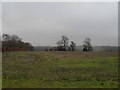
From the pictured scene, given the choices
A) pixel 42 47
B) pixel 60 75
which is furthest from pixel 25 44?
pixel 60 75

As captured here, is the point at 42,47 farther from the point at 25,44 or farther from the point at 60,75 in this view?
Result: the point at 60,75

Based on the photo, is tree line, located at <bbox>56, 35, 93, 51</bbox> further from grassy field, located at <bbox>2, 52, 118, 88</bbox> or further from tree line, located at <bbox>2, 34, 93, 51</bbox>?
grassy field, located at <bbox>2, 52, 118, 88</bbox>

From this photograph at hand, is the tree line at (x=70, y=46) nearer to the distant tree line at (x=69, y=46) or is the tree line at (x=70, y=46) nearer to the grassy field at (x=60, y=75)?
the distant tree line at (x=69, y=46)

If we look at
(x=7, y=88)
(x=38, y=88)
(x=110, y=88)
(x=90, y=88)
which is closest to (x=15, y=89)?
(x=7, y=88)

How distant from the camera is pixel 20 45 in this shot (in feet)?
123

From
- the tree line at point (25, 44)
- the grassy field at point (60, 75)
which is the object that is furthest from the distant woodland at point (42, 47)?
the grassy field at point (60, 75)

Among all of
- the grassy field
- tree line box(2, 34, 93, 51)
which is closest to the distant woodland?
tree line box(2, 34, 93, 51)

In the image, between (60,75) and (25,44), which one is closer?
(60,75)

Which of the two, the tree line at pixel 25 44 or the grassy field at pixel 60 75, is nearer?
the grassy field at pixel 60 75

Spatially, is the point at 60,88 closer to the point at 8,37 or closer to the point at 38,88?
the point at 38,88

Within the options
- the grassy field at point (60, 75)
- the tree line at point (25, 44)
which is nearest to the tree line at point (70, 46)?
the tree line at point (25, 44)

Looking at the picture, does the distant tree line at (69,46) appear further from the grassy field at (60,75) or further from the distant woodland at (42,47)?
the grassy field at (60,75)

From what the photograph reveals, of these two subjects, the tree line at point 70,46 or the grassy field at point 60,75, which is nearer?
the grassy field at point 60,75

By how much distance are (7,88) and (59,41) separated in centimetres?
3985
